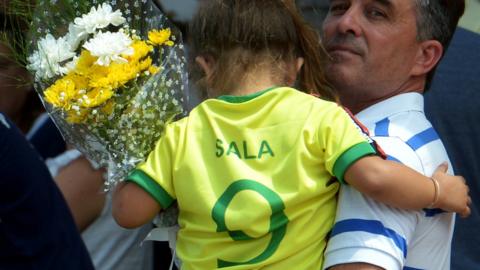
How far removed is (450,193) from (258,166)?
1.58 ft

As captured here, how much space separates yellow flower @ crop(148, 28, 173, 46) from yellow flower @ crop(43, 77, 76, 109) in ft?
0.76

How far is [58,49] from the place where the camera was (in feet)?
8.25

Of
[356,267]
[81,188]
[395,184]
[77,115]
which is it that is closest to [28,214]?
[81,188]

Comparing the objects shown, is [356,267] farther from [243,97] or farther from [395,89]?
[395,89]

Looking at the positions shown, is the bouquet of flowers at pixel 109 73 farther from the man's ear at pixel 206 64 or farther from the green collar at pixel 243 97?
the green collar at pixel 243 97

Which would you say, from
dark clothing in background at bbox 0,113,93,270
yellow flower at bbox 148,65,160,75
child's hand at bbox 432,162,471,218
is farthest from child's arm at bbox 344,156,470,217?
dark clothing in background at bbox 0,113,93,270

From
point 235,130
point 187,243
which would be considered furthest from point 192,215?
point 235,130

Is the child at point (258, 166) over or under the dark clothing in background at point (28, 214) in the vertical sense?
over

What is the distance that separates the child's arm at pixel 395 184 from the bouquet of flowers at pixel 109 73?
537 millimetres

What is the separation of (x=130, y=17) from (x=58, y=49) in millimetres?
211

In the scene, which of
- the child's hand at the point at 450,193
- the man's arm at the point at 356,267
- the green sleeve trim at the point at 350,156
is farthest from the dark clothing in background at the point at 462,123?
the green sleeve trim at the point at 350,156

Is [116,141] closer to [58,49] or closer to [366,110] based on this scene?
[58,49]

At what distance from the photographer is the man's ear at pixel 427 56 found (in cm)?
298

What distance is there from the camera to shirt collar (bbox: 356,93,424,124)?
2803 mm
